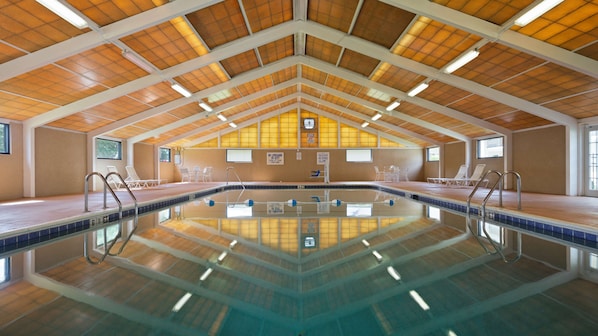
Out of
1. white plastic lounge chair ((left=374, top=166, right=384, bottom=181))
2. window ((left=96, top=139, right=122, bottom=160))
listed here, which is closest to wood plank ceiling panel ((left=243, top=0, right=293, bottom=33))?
window ((left=96, top=139, right=122, bottom=160))

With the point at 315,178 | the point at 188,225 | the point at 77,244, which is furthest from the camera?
the point at 315,178

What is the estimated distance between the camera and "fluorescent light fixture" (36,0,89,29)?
4.57 metres

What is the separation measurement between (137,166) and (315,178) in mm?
9279

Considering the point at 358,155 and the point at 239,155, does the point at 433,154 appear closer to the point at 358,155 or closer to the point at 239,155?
the point at 358,155

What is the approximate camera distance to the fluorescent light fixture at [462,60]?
6541mm

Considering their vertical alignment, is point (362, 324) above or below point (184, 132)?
below

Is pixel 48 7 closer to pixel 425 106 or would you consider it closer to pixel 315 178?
pixel 425 106

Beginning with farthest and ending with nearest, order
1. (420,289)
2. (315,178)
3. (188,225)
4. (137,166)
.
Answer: (315,178) → (137,166) → (188,225) → (420,289)

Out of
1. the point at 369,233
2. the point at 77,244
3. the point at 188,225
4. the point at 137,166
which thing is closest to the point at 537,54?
the point at 369,233

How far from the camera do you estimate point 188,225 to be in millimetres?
5406

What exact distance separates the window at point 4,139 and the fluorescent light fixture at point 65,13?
15.8ft

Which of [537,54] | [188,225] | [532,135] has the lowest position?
[188,225]

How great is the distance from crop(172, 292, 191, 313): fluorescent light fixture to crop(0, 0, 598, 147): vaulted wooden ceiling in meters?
4.94

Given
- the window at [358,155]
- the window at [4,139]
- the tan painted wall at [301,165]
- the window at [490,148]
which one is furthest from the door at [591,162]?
the window at [4,139]
